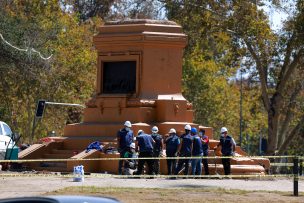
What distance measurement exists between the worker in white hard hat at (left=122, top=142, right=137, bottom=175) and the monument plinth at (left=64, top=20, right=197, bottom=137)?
3350mm

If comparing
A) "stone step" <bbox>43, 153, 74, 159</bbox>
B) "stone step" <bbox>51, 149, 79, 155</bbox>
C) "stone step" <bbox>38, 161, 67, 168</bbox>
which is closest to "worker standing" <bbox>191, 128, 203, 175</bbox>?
"stone step" <bbox>38, 161, 67, 168</bbox>

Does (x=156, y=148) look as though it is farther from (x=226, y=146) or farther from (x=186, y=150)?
(x=226, y=146)

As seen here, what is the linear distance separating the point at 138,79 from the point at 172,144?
4809mm

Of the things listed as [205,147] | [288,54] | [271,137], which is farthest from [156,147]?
[271,137]

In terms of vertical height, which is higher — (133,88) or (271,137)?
(133,88)

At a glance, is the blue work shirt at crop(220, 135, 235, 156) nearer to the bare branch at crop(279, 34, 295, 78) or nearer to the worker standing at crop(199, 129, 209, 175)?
the worker standing at crop(199, 129, 209, 175)

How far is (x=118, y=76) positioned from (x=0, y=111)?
26486mm

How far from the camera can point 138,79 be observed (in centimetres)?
3531

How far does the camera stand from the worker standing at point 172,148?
31.1m

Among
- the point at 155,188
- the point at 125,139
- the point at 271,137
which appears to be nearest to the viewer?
the point at 155,188

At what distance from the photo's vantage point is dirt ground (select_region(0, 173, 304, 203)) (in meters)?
23.8

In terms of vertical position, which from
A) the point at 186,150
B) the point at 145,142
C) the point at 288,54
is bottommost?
the point at 186,150

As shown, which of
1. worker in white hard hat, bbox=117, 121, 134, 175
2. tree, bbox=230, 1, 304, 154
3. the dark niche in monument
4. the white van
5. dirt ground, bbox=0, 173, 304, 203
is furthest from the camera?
tree, bbox=230, 1, 304, 154

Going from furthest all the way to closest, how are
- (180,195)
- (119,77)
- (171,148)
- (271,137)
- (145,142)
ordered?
(271,137), (119,77), (171,148), (145,142), (180,195)
